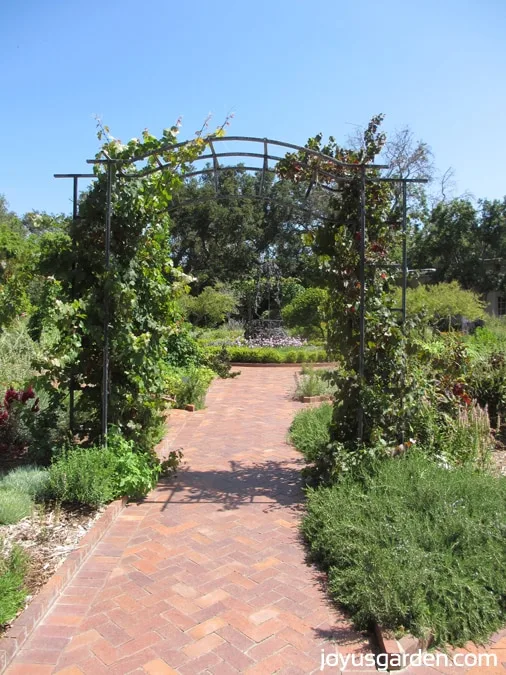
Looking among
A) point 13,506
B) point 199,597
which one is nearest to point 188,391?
point 13,506

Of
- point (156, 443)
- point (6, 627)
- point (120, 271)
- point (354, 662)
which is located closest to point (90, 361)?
point (120, 271)

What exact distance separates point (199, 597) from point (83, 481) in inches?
56.7

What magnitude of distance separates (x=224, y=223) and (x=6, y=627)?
1017 inches

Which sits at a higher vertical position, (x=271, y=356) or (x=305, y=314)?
(x=305, y=314)

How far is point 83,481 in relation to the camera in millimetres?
3908

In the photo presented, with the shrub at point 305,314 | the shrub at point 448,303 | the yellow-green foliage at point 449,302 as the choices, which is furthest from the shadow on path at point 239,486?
the shrub at point 305,314

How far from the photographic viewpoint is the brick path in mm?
2408

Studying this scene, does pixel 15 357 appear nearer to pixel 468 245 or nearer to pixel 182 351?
pixel 182 351

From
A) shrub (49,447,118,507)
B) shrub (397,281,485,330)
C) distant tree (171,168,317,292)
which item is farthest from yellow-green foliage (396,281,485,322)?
shrub (49,447,118,507)

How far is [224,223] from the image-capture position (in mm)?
27234

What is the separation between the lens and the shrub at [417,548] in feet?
8.57

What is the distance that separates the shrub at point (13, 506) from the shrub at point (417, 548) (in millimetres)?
1986

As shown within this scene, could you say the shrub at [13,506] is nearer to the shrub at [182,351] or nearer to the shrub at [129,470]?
the shrub at [129,470]

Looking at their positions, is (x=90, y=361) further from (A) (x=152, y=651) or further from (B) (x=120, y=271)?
(A) (x=152, y=651)
